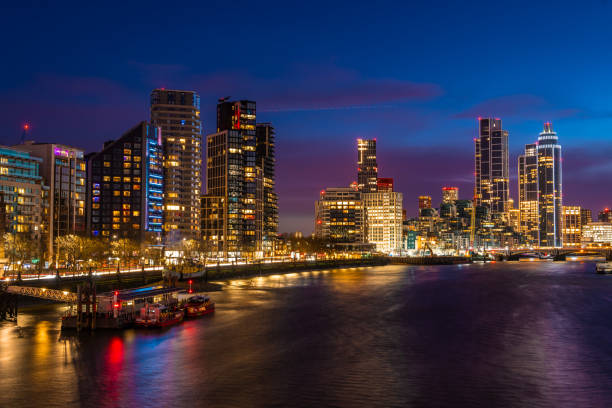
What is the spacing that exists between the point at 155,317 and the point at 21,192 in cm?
10765

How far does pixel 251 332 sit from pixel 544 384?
1271 inches

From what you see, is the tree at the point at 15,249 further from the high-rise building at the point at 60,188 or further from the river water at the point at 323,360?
the river water at the point at 323,360

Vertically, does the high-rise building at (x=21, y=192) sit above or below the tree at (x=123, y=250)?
above

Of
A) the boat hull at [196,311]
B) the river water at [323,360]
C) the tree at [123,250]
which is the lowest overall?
the river water at [323,360]

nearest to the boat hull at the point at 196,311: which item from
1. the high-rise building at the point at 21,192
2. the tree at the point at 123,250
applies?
the tree at the point at 123,250

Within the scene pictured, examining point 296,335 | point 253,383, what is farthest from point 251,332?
point 253,383

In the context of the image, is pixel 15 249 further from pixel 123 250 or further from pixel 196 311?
pixel 196 311

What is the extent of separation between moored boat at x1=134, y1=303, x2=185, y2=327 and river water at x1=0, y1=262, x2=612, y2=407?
1.93 m

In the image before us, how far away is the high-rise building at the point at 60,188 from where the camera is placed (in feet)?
568

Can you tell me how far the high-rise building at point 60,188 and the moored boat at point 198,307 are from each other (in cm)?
10374

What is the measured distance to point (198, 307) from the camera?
78.4 m

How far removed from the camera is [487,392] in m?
42.5

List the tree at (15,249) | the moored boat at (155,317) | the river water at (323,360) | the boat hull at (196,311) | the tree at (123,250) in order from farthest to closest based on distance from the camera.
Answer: the tree at (123,250), the tree at (15,249), the boat hull at (196,311), the moored boat at (155,317), the river water at (323,360)

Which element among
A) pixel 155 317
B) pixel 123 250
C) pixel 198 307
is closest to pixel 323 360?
pixel 155 317
